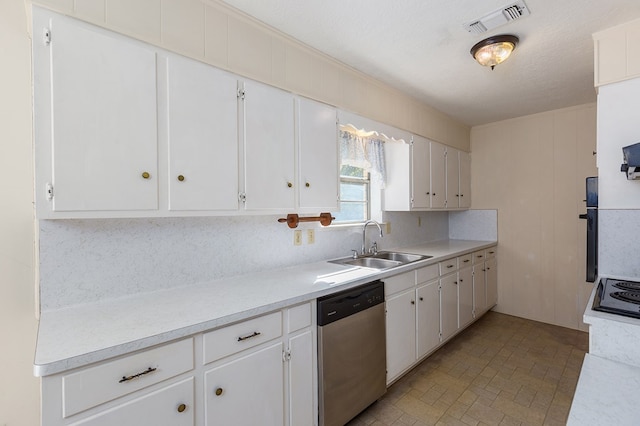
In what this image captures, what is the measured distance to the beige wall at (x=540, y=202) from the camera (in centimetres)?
341

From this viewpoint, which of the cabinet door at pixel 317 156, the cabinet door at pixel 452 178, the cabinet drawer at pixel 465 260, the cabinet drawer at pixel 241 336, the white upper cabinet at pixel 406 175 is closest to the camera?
the cabinet drawer at pixel 241 336

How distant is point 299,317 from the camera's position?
1671mm

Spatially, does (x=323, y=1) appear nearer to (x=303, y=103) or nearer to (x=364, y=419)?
(x=303, y=103)

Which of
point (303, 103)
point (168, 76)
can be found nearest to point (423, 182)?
point (303, 103)

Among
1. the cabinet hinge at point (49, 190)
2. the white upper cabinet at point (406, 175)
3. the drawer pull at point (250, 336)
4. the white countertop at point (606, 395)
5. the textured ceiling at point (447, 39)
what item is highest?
the textured ceiling at point (447, 39)

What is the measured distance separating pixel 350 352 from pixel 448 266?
1573mm

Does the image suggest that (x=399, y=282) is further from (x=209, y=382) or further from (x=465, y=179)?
(x=465, y=179)

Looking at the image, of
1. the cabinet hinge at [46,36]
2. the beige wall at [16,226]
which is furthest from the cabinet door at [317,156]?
the beige wall at [16,226]

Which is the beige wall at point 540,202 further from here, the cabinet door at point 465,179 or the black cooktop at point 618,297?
the black cooktop at point 618,297

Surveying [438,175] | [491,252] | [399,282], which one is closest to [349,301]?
[399,282]

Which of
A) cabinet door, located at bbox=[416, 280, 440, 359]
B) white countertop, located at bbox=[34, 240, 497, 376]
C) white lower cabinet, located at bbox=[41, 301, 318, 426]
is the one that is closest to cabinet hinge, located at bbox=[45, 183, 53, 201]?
white countertop, located at bbox=[34, 240, 497, 376]

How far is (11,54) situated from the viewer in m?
1.39

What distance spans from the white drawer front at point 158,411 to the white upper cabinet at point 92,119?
2.56 feet

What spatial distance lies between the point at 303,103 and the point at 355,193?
1.27m
